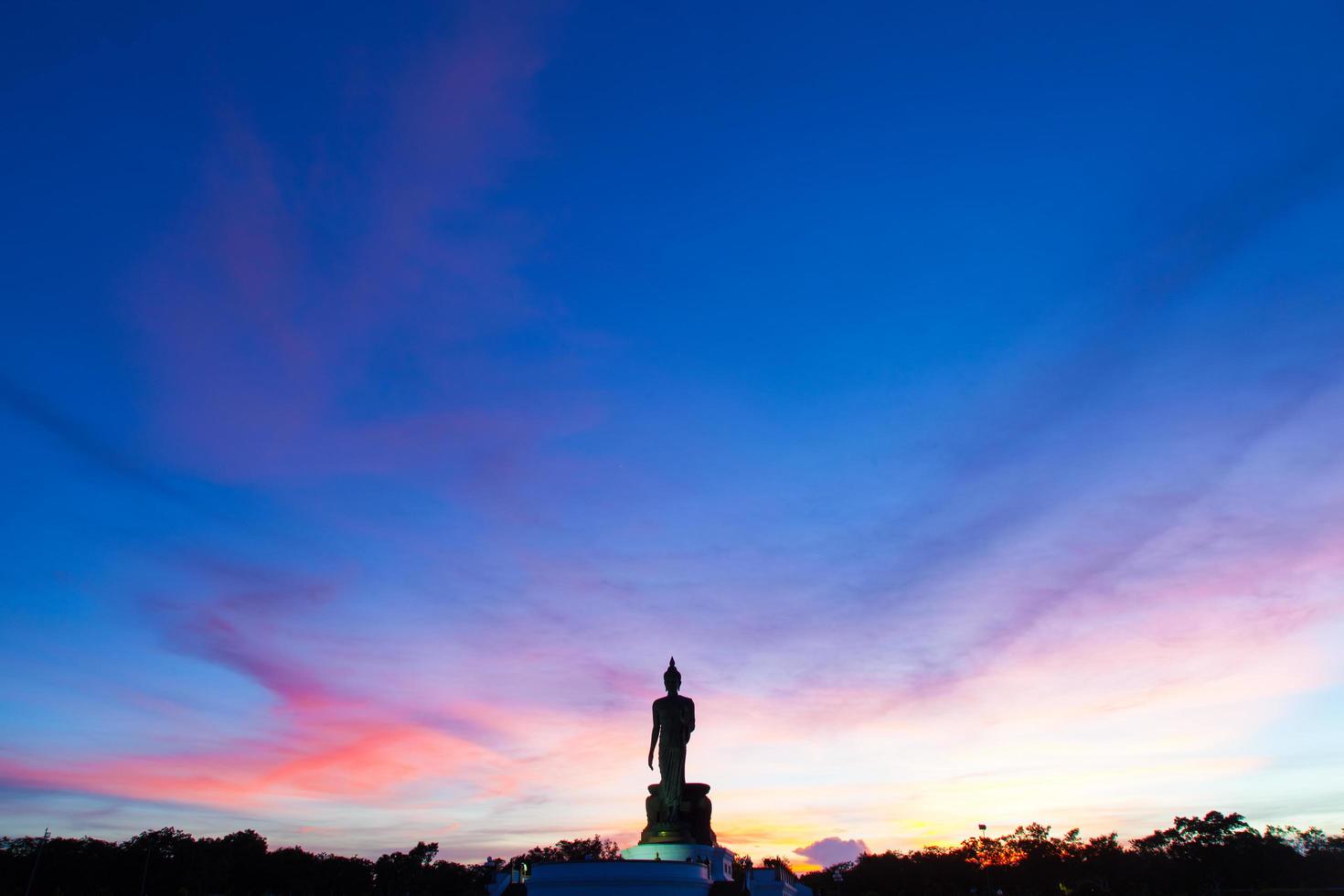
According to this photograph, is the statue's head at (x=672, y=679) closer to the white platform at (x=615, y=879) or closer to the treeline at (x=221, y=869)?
the white platform at (x=615, y=879)

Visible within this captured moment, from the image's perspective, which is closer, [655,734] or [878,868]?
[655,734]

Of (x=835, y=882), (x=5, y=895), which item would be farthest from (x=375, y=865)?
(x=835, y=882)

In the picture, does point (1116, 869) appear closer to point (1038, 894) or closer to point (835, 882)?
point (1038, 894)

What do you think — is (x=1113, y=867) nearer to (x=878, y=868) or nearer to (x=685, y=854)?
(x=878, y=868)

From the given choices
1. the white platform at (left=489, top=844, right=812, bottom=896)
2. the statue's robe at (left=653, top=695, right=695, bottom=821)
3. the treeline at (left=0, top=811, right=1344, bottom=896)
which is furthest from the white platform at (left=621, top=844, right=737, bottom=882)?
the treeline at (left=0, top=811, right=1344, bottom=896)

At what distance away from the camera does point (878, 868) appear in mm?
92188

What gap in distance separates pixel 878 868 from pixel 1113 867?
75.7 ft

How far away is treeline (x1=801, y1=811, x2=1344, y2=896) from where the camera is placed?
255 feet

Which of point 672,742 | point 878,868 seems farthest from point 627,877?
point 878,868

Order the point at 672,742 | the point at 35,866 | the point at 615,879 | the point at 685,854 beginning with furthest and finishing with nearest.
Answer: the point at 35,866, the point at 672,742, the point at 685,854, the point at 615,879

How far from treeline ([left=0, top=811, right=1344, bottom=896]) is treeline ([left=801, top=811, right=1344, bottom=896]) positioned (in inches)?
5.2

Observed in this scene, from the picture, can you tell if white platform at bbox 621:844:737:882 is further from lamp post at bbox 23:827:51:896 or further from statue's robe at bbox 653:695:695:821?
lamp post at bbox 23:827:51:896

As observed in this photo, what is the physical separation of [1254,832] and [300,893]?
96.3m

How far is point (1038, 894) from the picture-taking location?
8481 centimetres
